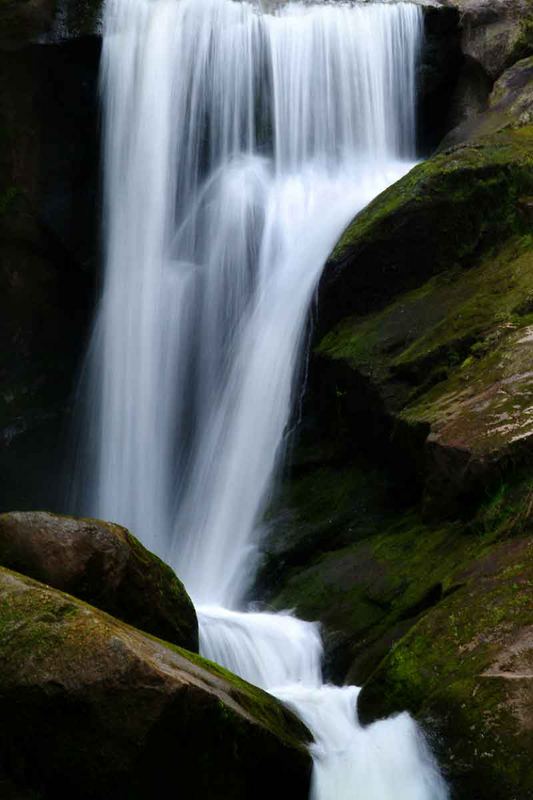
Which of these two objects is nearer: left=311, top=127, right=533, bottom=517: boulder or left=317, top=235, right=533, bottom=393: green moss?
left=311, top=127, right=533, bottom=517: boulder

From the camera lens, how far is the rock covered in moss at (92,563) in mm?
5457

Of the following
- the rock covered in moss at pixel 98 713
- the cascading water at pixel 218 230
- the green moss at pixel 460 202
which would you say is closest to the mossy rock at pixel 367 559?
the cascading water at pixel 218 230

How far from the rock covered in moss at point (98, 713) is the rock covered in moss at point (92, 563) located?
664mm

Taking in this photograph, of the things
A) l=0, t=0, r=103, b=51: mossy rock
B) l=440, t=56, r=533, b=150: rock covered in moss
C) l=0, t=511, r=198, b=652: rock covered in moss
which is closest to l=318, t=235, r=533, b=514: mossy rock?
l=0, t=511, r=198, b=652: rock covered in moss

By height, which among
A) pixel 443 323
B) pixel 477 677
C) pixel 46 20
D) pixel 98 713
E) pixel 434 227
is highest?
pixel 46 20

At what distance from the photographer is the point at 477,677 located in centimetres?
535

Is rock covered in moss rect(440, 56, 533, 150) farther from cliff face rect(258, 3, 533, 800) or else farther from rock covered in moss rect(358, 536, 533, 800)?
rock covered in moss rect(358, 536, 533, 800)

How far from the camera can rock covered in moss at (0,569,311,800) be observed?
437 cm

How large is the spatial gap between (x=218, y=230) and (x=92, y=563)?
22.3ft

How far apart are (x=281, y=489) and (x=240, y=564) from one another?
88cm

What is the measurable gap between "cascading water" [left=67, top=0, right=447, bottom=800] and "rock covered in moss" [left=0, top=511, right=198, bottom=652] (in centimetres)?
168

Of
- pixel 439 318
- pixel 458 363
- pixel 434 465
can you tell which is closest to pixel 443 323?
pixel 439 318

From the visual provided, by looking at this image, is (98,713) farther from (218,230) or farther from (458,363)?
(218,230)

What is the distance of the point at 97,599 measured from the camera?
18.3ft
